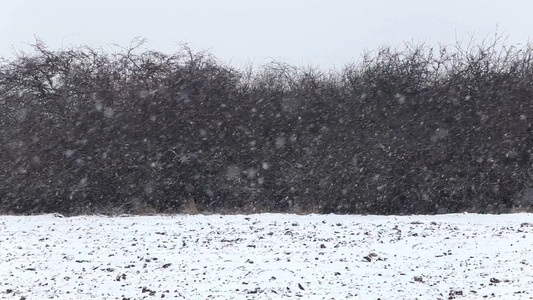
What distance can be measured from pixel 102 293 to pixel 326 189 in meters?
7.06

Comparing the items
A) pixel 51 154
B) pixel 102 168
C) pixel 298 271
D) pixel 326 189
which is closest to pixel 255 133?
pixel 326 189

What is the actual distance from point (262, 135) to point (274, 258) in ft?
20.3

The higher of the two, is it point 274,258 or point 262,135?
point 262,135

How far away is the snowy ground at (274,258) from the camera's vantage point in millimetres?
7016

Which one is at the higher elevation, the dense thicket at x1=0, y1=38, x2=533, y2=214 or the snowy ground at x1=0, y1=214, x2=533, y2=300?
the dense thicket at x1=0, y1=38, x2=533, y2=214

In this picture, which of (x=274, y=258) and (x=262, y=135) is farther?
(x=262, y=135)

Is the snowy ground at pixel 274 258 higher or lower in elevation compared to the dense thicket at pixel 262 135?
lower

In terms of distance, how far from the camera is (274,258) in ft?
27.7

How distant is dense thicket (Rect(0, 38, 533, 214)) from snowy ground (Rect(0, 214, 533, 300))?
4.73 feet

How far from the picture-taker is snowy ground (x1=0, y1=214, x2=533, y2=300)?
7016 millimetres

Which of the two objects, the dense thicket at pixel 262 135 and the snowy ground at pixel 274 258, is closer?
the snowy ground at pixel 274 258

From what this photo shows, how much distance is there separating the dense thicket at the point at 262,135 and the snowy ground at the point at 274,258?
1.44 m

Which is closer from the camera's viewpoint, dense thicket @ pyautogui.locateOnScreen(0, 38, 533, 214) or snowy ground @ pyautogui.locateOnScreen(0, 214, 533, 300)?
snowy ground @ pyautogui.locateOnScreen(0, 214, 533, 300)

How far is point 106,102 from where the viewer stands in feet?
49.1
